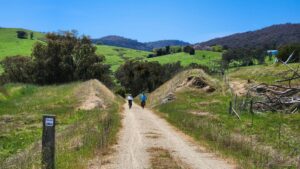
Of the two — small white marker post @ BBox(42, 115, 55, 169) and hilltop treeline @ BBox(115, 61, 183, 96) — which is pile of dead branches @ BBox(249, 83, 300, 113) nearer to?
small white marker post @ BBox(42, 115, 55, 169)

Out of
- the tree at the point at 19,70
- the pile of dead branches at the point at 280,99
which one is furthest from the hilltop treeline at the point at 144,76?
the pile of dead branches at the point at 280,99

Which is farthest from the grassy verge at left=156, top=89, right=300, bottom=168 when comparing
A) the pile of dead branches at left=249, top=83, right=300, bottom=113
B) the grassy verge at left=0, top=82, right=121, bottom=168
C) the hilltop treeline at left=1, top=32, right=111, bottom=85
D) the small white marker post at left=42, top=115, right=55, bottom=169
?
the hilltop treeline at left=1, top=32, right=111, bottom=85

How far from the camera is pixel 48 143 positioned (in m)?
13.8

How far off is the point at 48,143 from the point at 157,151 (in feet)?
23.5

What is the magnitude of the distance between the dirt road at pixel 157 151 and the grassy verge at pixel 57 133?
934mm

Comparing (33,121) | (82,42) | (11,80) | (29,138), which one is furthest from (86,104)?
(11,80)

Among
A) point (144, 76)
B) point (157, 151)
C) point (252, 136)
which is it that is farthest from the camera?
point (144, 76)

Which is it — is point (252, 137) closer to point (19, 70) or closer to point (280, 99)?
point (280, 99)

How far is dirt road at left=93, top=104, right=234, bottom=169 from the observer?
17125 mm

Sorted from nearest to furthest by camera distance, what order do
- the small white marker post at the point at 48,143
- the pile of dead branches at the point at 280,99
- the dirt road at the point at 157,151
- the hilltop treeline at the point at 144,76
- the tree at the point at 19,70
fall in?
the small white marker post at the point at 48,143 → the dirt road at the point at 157,151 → the pile of dead branches at the point at 280,99 → the tree at the point at 19,70 → the hilltop treeline at the point at 144,76

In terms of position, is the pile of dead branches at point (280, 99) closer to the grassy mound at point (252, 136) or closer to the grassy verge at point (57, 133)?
the grassy mound at point (252, 136)

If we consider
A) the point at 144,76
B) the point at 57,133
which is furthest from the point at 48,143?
the point at 144,76

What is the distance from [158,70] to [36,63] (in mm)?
39864

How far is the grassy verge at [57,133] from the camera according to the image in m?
16.8
